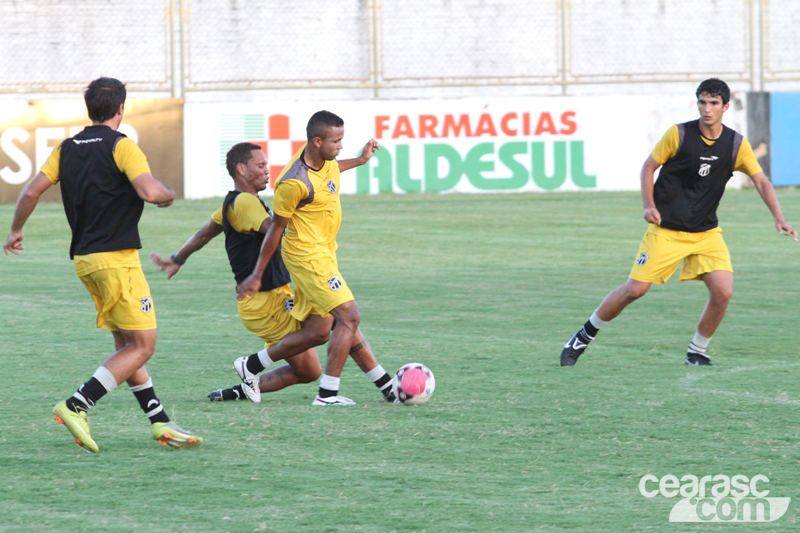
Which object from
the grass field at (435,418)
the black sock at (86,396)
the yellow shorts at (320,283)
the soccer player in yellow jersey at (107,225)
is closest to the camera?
the grass field at (435,418)

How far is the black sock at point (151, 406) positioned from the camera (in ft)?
17.7

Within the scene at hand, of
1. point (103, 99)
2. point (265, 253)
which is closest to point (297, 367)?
point (265, 253)

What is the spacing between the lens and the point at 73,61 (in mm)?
26000

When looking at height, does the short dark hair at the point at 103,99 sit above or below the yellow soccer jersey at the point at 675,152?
above

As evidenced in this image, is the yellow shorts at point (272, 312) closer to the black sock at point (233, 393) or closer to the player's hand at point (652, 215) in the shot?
the black sock at point (233, 393)

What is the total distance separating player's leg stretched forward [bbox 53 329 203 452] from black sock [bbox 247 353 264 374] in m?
1.09

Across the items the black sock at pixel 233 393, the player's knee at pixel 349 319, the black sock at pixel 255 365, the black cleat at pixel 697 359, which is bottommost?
the black cleat at pixel 697 359

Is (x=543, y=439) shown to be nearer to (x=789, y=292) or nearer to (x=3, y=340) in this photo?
(x=3, y=340)

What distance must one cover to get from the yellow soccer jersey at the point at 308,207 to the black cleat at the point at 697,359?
276 cm

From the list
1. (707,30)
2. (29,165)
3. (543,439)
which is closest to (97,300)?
(543,439)

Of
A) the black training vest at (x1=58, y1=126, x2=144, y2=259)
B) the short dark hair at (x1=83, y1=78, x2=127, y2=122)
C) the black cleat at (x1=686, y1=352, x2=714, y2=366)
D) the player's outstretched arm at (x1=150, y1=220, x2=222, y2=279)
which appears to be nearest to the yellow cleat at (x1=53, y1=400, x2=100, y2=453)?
the black training vest at (x1=58, y1=126, x2=144, y2=259)

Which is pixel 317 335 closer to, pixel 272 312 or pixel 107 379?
pixel 272 312

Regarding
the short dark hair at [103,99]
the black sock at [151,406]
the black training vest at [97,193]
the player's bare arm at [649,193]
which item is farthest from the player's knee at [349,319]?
the player's bare arm at [649,193]

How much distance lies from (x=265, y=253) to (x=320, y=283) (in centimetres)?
35
